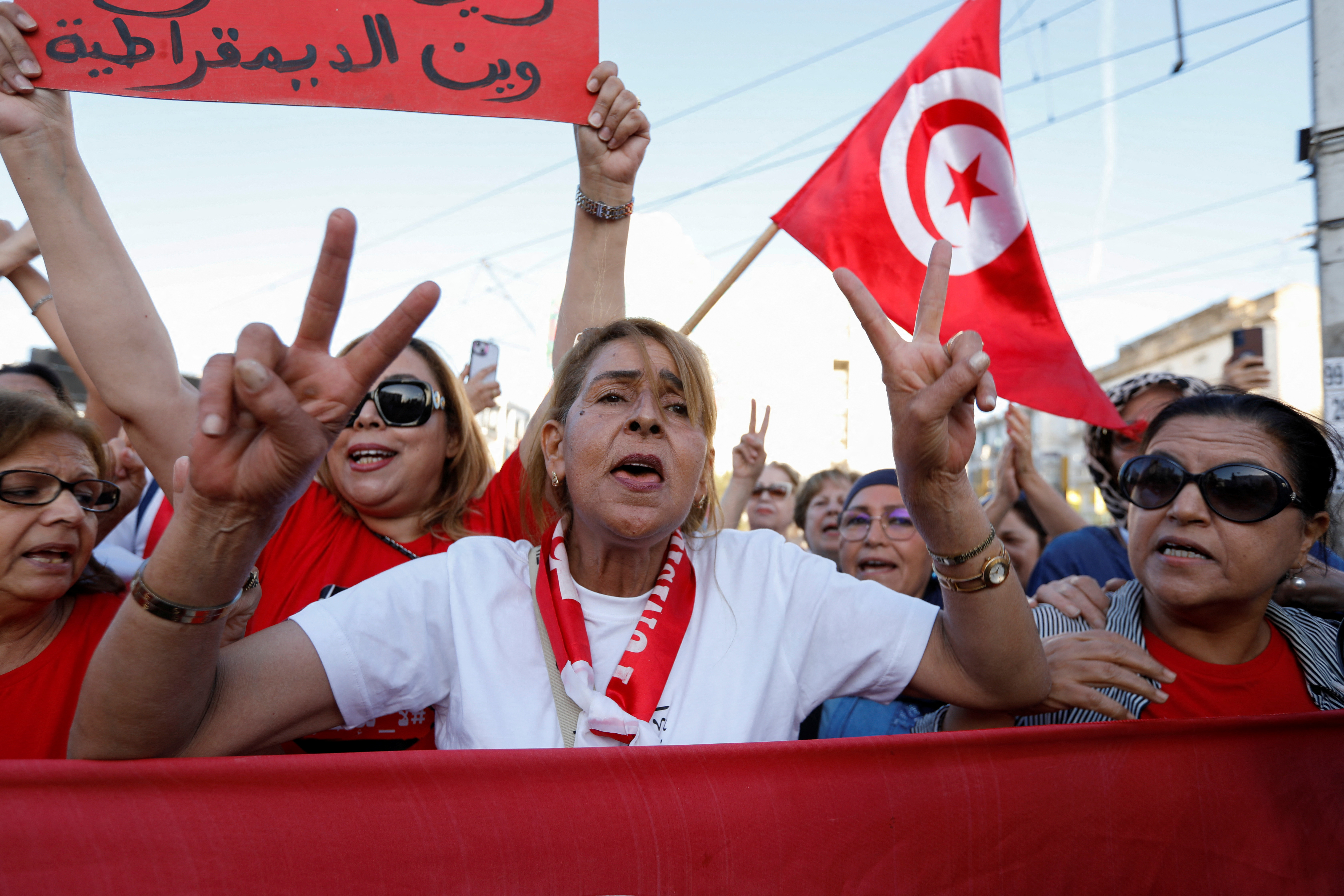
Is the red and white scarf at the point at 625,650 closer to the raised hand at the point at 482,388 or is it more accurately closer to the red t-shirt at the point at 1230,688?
the red t-shirt at the point at 1230,688

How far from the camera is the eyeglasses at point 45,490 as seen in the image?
6.47 ft

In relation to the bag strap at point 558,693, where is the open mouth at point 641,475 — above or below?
above

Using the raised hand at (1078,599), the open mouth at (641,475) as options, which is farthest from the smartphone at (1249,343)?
the open mouth at (641,475)

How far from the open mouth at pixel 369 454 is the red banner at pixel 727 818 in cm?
123

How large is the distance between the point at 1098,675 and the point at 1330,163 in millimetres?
2495

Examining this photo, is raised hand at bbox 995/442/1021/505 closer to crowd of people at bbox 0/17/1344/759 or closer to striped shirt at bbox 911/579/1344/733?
crowd of people at bbox 0/17/1344/759

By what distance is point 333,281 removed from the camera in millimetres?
1320

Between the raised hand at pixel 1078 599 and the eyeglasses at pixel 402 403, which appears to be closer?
the raised hand at pixel 1078 599

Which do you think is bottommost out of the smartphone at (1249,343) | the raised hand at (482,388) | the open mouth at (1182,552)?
the open mouth at (1182,552)

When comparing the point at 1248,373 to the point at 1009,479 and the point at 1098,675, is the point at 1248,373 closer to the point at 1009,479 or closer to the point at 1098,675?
the point at 1009,479

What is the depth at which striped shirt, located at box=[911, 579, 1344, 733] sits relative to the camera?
1933 millimetres

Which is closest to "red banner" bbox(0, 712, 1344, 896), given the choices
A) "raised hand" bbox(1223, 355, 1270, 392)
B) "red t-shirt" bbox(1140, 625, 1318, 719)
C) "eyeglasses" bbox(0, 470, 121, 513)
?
"red t-shirt" bbox(1140, 625, 1318, 719)

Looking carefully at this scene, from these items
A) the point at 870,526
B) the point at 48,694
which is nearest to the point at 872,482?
the point at 870,526

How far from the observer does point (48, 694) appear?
184 centimetres
